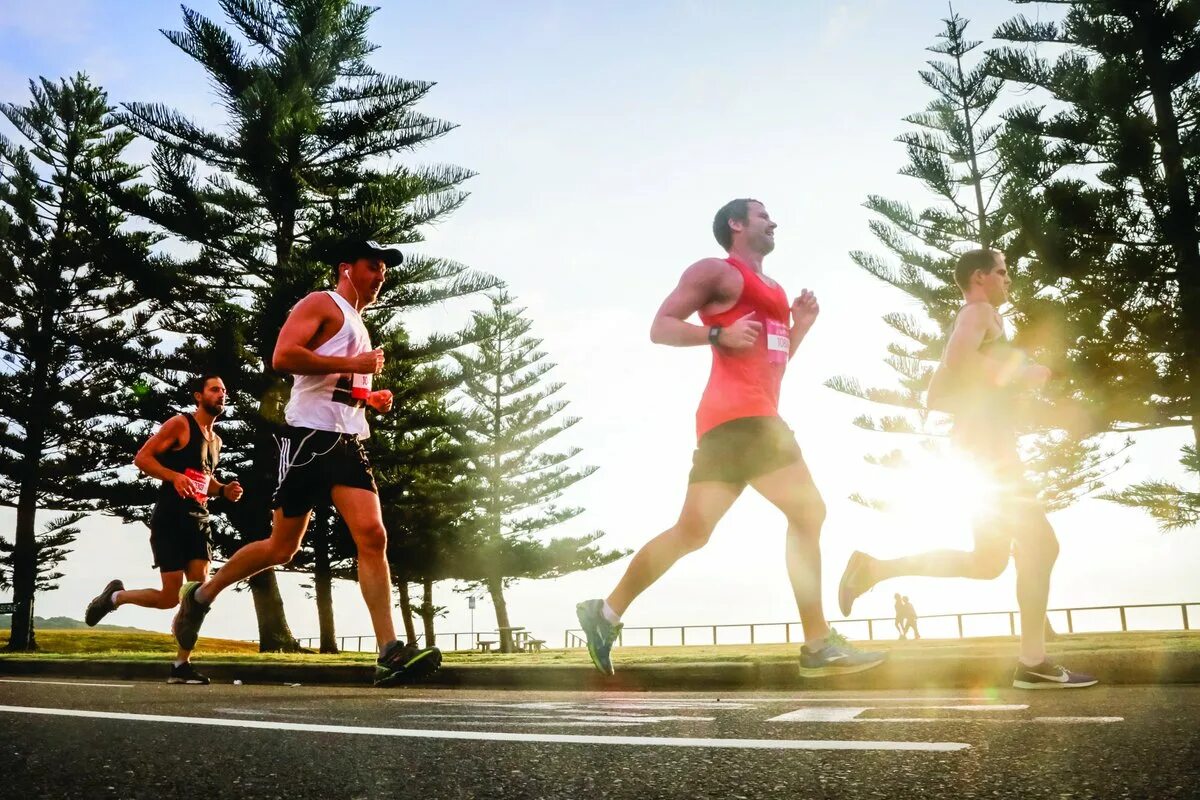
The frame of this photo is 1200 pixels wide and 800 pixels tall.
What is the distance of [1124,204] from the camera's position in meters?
16.7

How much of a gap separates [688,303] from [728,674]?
3697 mm

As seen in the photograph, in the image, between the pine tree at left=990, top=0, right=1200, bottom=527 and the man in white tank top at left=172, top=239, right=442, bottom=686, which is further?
the pine tree at left=990, top=0, right=1200, bottom=527

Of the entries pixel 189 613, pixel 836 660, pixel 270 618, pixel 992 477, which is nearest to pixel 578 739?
pixel 836 660

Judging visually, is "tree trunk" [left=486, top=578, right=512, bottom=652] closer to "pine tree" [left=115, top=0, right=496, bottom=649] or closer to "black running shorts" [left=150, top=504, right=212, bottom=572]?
"pine tree" [left=115, top=0, right=496, bottom=649]

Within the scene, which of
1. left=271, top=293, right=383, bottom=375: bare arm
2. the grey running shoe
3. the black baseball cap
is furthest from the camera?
the black baseball cap

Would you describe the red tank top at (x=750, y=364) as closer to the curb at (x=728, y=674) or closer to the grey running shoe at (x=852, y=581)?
the grey running shoe at (x=852, y=581)

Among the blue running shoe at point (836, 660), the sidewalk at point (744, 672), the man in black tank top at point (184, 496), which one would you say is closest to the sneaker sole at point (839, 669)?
the blue running shoe at point (836, 660)

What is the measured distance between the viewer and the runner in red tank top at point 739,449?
3.90 meters

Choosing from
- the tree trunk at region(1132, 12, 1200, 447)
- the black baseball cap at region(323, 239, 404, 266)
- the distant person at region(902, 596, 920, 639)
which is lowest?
the distant person at region(902, 596, 920, 639)

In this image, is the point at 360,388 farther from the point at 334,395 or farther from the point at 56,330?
the point at 56,330

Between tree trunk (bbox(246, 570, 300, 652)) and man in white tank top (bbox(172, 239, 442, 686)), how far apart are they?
1429cm

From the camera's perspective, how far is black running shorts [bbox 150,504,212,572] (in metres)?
7.22

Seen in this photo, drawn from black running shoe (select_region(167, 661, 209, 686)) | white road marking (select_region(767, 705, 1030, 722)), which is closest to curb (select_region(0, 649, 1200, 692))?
black running shoe (select_region(167, 661, 209, 686))

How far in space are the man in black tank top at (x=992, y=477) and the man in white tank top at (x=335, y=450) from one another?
2.04 m
